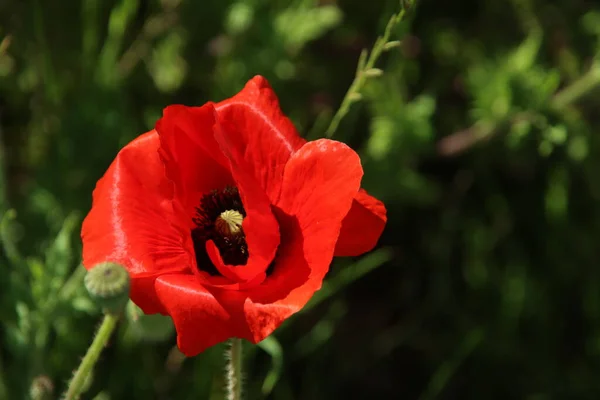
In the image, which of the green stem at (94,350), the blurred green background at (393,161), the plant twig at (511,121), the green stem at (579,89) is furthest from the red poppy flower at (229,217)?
the green stem at (579,89)

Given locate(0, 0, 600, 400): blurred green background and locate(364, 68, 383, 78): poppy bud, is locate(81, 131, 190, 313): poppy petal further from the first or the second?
locate(0, 0, 600, 400): blurred green background

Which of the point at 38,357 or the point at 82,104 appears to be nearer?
the point at 38,357

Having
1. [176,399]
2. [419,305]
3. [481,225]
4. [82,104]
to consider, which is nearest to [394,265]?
[419,305]

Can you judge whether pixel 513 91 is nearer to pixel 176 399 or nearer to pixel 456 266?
pixel 456 266

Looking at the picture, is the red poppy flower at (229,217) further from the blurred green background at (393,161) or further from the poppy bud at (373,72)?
the blurred green background at (393,161)

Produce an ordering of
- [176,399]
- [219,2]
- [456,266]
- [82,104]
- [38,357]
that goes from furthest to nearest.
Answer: [456,266]
[219,2]
[82,104]
[176,399]
[38,357]

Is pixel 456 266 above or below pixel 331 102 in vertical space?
below

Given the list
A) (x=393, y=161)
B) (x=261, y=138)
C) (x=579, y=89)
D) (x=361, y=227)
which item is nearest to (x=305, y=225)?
(x=361, y=227)
